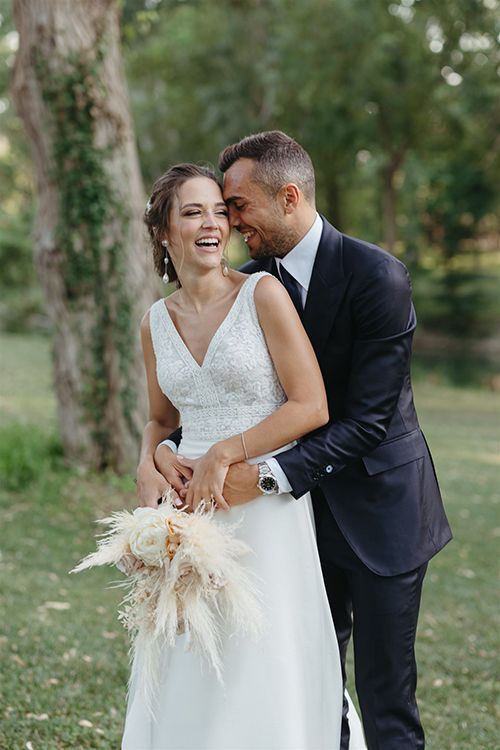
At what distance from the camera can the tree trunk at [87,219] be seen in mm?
7531

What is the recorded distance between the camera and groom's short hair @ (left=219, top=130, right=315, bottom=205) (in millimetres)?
2898

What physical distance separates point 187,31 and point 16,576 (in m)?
22.0

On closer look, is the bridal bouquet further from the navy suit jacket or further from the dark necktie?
the dark necktie

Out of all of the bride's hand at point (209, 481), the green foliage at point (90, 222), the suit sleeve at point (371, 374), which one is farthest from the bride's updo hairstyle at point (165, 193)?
the green foliage at point (90, 222)

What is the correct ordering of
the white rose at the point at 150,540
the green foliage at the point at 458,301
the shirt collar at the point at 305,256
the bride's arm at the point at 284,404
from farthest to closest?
1. the green foliage at the point at 458,301
2. the shirt collar at the point at 305,256
3. the bride's arm at the point at 284,404
4. the white rose at the point at 150,540

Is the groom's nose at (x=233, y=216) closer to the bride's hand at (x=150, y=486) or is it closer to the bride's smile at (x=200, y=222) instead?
the bride's smile at (x=200, y=222)

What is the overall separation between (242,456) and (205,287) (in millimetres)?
559

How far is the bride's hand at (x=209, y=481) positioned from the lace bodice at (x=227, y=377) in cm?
12

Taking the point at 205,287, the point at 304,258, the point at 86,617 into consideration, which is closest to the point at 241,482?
the point at 205,287

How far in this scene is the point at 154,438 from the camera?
130 inches

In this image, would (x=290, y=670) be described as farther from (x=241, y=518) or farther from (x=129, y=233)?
(x=129, y=233)

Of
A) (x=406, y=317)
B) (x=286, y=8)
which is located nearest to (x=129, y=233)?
(x=406, y=317)

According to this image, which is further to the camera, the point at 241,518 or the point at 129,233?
the point at 129,233

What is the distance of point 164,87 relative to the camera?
29.8m
